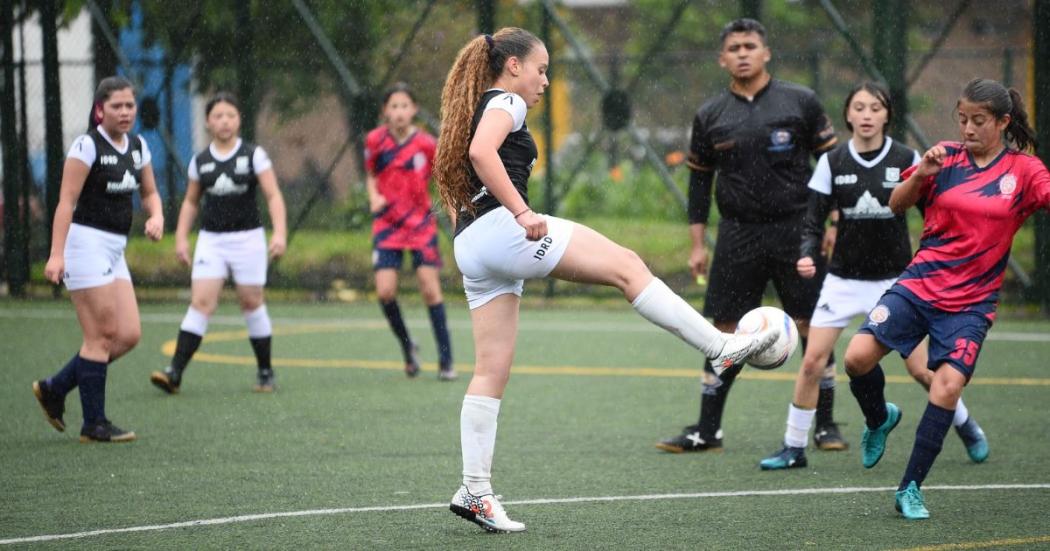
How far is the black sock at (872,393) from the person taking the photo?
20.7 feet

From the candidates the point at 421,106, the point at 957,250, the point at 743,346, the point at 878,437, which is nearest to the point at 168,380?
the point at 878,437

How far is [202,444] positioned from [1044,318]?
9.56 m

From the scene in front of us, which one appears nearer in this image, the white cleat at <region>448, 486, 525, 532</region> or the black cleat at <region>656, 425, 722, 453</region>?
the white cleat at <region>448, 486, 525, 532</region>

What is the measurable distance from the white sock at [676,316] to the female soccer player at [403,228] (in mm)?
5474

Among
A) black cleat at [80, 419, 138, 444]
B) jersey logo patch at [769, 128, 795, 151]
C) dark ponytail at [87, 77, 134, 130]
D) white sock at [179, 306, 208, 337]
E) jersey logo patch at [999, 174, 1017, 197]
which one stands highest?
dark ponytail at [87, 77, 134, 130]

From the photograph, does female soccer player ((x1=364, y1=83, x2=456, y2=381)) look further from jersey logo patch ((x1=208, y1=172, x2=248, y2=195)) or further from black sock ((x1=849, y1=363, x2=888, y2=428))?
black sock ((x1=849, y1=363, x2=888, y2=428))

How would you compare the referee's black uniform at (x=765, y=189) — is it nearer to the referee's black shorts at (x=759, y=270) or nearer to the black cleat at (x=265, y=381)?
the referee's black shorts at (x=759, y=270)

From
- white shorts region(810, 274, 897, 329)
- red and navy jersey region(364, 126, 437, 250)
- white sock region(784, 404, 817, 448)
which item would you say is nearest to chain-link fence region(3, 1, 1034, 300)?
red and navy jersey region(364, 126, 437, 250)

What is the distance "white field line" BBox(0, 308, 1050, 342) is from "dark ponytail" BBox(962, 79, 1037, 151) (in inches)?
290

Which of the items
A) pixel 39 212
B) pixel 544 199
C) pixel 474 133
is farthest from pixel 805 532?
pixel 39 212

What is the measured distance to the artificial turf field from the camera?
5.61 metres

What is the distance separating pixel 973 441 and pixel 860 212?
130cm

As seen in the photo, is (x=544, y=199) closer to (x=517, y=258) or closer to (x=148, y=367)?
(x=148, y=367)

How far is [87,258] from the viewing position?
8023mm
